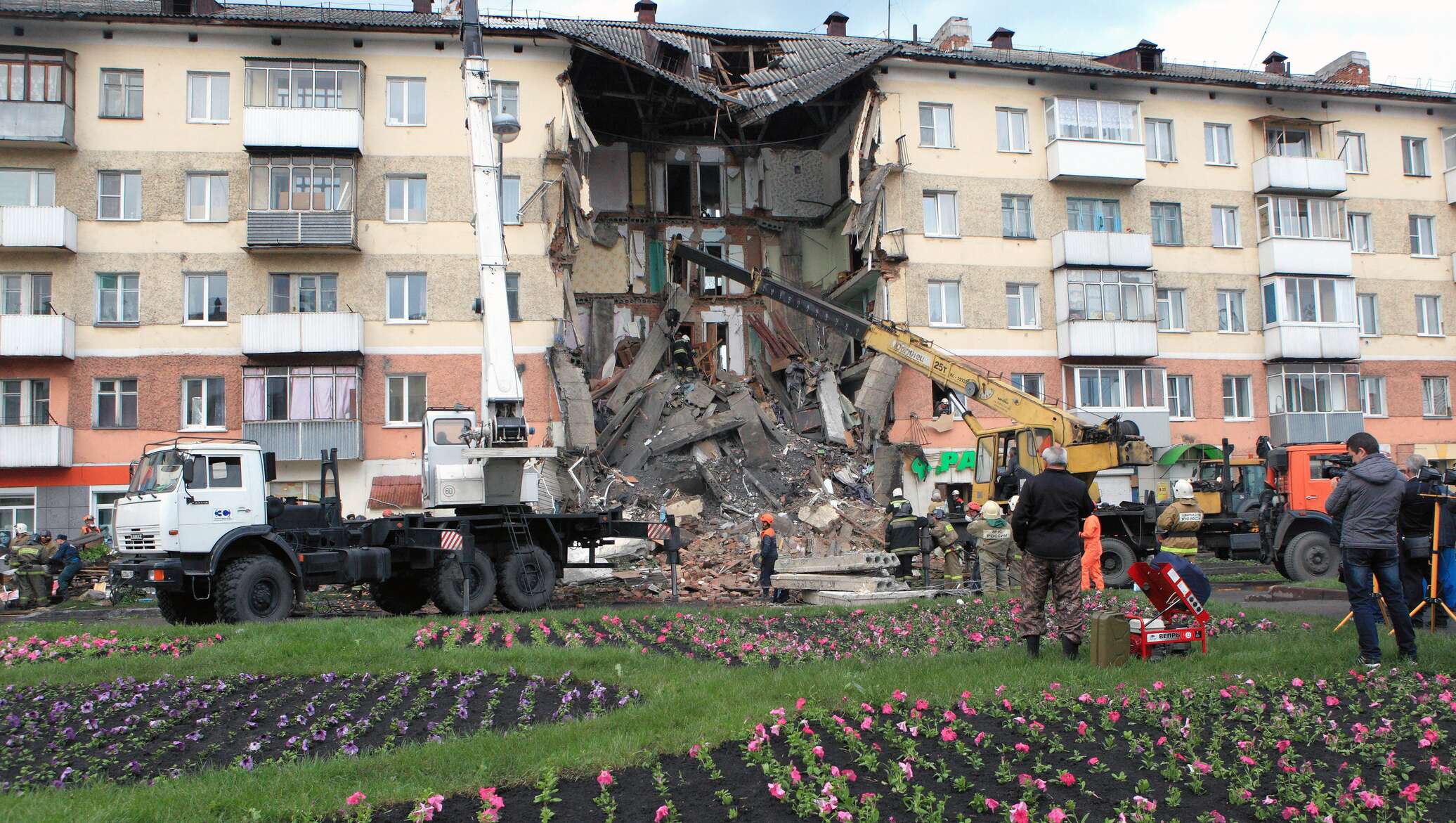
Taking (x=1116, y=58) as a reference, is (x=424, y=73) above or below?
below

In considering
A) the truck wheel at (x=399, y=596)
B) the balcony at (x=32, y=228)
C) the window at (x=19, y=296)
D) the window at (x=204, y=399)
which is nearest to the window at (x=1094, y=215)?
the truck wheel at (x=399, y=596)

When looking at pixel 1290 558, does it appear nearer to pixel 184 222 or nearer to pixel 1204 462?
pixel 1204 462

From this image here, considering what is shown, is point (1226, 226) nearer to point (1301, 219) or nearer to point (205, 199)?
point (1301, 219)

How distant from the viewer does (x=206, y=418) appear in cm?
3250

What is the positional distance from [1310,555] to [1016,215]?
20236 mm

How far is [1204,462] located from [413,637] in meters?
17.4

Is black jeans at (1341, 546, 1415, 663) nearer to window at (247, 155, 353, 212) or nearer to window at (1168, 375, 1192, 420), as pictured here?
window at (247, 155, 353, 212)

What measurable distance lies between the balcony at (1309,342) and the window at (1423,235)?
18.0 feet

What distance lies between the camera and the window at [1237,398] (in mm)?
38969

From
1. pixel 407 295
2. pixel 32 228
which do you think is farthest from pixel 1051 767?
pixel 32 228

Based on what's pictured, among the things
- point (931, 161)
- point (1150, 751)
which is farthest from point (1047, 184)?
point (1150, 751)

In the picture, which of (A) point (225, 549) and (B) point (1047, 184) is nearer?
(A) point (225, 549)

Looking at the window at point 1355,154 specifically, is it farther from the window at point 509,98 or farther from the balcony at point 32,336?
the balcony at point 32,336

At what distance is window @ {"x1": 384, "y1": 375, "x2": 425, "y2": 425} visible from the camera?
3291 cm
